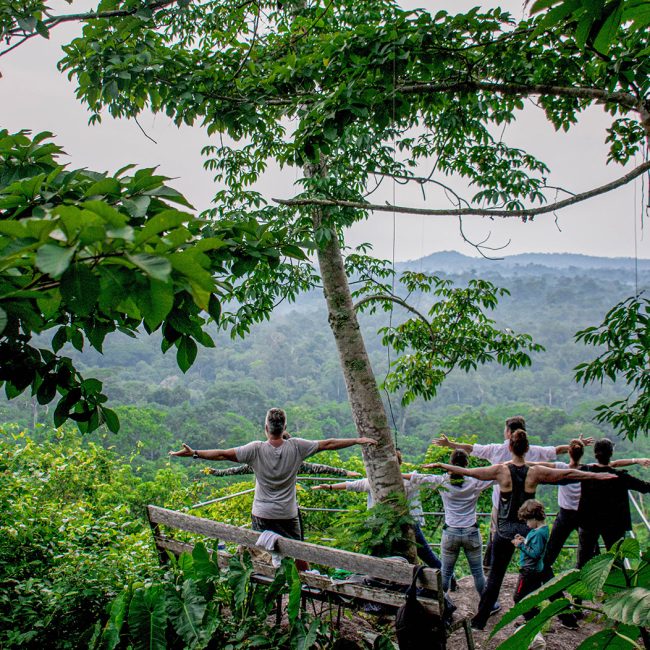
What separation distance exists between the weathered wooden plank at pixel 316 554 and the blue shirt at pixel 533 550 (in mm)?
1093

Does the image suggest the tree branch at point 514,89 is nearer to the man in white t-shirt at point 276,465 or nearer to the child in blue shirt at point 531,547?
the man in white t-shirt at point 276,465

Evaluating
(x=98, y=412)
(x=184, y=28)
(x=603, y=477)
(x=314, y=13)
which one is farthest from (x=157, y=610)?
(x=184, y=28)

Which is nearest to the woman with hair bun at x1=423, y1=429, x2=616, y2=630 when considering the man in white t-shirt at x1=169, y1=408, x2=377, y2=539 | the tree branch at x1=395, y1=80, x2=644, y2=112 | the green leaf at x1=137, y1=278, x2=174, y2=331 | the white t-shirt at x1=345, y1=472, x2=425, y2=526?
the white t-shirt at x1=345, y1=472, x2=425, y2=526

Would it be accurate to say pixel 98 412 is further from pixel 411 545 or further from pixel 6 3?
pixel 411 545

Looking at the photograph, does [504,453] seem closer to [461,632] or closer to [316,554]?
[461,632]

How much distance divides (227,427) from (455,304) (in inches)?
930

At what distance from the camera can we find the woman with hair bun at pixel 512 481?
3.39 meters

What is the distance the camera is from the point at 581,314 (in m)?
56.5

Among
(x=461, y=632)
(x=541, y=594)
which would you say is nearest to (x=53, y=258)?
(x=541, y=594)

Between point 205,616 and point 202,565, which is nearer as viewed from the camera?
point 205,616

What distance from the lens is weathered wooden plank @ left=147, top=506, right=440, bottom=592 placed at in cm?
252

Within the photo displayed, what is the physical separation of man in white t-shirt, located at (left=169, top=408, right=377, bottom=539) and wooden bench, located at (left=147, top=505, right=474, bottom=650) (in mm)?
306

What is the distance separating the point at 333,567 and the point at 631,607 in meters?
2.59

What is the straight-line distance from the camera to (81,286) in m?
0.88
